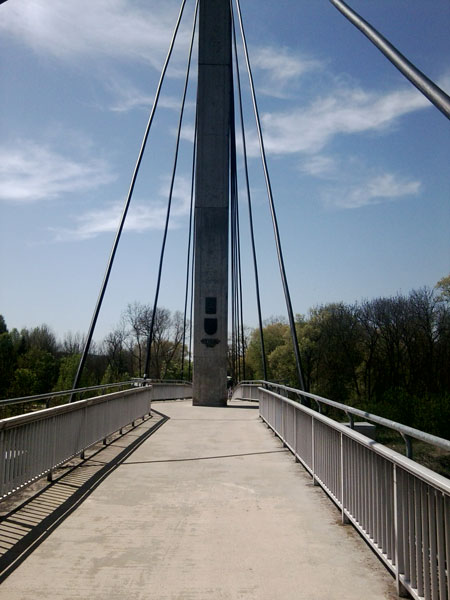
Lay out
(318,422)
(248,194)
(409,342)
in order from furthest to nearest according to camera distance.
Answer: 1. (409,342)
2. (248,194)
3. (318,422)

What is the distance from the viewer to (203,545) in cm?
460

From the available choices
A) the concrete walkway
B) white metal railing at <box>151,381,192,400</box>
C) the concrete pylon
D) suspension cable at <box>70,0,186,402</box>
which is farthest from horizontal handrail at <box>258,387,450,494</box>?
the concrete pylon

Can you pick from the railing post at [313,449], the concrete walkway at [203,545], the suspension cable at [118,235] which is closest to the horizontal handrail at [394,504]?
the concrete walkway at [203,545]

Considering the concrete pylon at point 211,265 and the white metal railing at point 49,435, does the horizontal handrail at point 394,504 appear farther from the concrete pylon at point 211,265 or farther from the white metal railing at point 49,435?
the concrete pylon at point 211,265

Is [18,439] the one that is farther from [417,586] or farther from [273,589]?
[417,586]

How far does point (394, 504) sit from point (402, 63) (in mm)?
3350

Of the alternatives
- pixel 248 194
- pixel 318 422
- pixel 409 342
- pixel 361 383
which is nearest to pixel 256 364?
pixel 361 383

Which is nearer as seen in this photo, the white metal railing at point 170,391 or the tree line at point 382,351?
the white metal railing at point 170,391

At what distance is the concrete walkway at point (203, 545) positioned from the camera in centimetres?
369

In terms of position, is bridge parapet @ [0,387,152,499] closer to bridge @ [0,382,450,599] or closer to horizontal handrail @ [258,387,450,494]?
bridge @ [0,382,450,599]

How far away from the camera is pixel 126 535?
4855mm

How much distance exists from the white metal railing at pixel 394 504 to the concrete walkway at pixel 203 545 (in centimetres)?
20

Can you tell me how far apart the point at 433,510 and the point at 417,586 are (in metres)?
0.53

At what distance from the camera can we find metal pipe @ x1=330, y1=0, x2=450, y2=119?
409 centimetres
